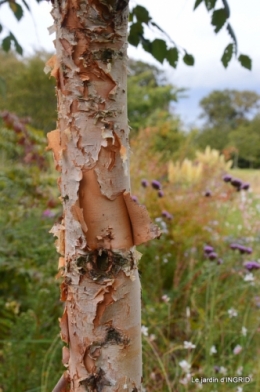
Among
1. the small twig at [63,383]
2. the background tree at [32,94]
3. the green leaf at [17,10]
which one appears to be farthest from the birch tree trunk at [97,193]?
the background tree at [32,94]

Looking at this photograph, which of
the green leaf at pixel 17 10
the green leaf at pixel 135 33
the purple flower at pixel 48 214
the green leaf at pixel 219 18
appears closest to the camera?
the green leaf at pixel 219 18

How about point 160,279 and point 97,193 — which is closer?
point 97,193

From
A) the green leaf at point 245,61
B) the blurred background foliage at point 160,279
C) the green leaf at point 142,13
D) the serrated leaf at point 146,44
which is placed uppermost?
the green leaf at point 142,13

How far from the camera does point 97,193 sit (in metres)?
0.54

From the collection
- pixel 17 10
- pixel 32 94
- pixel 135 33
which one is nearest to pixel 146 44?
pixel 135 33

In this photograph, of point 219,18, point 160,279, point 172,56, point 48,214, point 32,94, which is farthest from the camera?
point 32,94

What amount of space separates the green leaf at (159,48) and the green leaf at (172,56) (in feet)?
0.09

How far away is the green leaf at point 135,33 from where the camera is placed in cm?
110

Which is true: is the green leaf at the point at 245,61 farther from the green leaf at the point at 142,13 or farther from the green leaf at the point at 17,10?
the green leaf at the point at 17,10

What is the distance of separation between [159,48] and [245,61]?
27 cm

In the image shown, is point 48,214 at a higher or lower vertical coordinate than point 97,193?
lower

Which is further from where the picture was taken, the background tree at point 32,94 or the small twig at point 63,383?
the background tree at point 32,94

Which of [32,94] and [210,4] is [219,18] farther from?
[32,94]

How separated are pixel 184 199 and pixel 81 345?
2.36m
